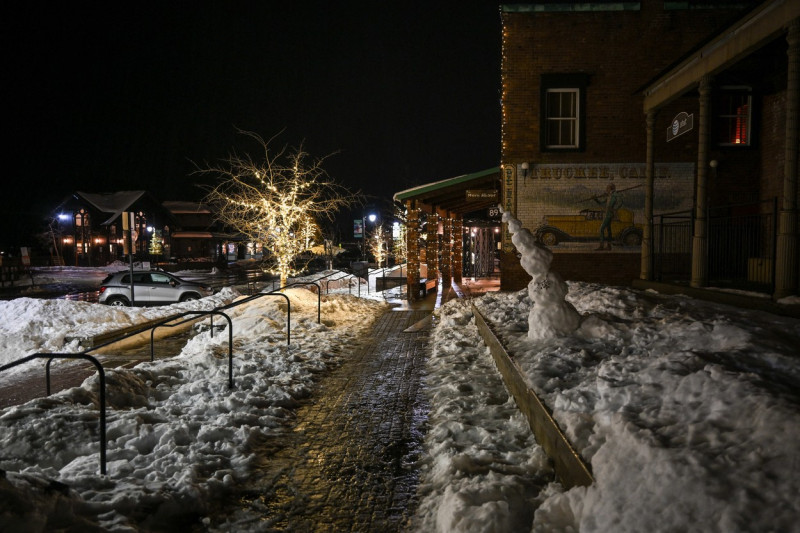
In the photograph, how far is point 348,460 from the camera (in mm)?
5113

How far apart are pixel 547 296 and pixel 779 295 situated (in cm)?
352

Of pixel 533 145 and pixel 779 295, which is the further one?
pixel 533 145

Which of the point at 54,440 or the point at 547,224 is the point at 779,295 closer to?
the point at 547,224

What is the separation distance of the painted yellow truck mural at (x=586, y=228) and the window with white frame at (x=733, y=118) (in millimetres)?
3354

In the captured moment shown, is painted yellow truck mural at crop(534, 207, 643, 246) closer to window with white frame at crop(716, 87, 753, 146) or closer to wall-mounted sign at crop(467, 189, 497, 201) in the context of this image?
wall-mounted sign at crop(467, 189, 497, 201)

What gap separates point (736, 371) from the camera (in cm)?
394

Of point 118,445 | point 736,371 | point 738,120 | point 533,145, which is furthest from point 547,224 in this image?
point 118,445

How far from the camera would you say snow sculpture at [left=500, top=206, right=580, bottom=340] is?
6844 mm

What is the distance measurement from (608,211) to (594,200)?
0.52 m

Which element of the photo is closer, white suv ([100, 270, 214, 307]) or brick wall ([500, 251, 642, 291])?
brick wall ([500, 251, 642, 291])

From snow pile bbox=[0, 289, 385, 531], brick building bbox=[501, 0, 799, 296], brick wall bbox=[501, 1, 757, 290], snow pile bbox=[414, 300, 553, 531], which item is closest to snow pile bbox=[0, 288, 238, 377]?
snow pile bbox=[0, 289, 385, 531]

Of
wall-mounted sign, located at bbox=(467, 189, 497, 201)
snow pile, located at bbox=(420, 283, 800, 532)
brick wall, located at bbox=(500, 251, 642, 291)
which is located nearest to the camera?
snow pile, located at bbox=(420, 283, 800, 532)

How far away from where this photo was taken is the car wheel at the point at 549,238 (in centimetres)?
1538

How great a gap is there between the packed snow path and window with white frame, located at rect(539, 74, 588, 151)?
9.77 metres
